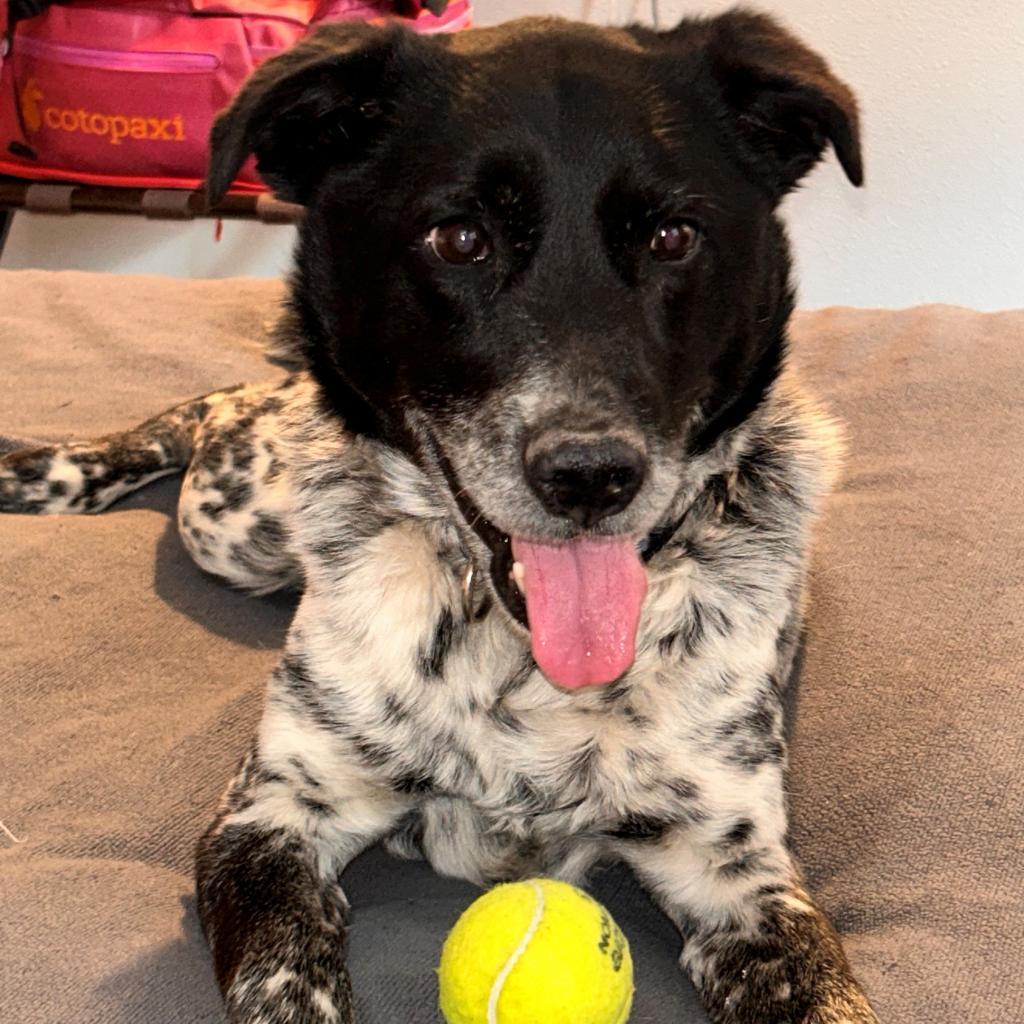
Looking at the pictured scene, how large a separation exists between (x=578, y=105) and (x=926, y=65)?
3.03 m

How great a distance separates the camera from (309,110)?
73.0 inches

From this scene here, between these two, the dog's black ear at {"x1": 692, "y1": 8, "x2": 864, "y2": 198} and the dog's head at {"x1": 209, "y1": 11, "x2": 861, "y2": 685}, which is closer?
the dog's head at {"x1": 209, "y1": 11, "x2": 861, "y2": 685}

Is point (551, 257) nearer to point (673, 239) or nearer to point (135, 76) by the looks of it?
point (673, 239)

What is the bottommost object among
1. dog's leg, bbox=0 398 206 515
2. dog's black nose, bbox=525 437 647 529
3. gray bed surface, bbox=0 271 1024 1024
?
dog's leg, bbox=0 398 206 515

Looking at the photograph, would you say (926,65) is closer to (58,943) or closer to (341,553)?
(341,553)

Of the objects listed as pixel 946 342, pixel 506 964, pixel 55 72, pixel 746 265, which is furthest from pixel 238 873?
pixel 55 72

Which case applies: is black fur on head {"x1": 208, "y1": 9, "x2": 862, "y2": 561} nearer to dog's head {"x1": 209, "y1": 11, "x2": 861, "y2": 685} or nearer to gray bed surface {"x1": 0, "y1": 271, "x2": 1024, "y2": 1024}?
dog's head {"x1": 209, "y1": 11, "x2": 861, "y2": 685}

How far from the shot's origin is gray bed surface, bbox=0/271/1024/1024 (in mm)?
1673

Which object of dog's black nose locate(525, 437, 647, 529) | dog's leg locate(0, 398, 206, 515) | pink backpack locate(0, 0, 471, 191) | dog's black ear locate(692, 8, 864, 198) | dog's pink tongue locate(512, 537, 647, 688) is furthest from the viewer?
pink backpack locate(0, 0, 471, 191)

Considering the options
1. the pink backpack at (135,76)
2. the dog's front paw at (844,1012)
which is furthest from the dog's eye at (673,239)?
the pink backpack at (135,76)

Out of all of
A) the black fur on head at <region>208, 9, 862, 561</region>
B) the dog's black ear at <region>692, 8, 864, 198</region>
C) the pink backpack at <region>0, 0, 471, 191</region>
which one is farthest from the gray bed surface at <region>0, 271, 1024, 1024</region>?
the pink backpack at <region>0, 0, 471, 191</region>

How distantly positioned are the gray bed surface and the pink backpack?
1056 millimetres

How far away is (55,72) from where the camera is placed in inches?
156

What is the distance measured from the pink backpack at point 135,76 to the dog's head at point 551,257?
2221mm
